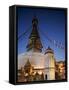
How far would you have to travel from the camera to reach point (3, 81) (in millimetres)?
1616

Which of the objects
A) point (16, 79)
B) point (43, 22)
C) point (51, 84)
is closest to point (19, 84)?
point (16, 79)

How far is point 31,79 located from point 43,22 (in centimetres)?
31

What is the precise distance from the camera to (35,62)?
1622 millimetres

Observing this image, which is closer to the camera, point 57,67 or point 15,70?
point 15,70

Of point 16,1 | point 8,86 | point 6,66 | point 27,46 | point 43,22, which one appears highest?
point 16,1

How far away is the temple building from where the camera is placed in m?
1.59

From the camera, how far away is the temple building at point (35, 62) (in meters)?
1.59

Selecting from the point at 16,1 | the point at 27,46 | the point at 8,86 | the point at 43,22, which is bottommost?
the point at 8,86

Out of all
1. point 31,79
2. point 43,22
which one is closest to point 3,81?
point 31,79

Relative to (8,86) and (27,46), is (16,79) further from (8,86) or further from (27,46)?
(27,46)

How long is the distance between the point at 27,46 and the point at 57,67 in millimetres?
209

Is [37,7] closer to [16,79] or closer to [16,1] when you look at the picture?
[16,1]

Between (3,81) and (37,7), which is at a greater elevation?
(37,7)

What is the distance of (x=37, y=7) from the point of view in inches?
63.6
